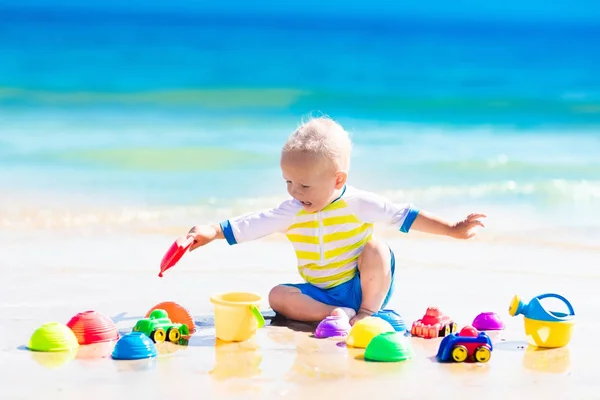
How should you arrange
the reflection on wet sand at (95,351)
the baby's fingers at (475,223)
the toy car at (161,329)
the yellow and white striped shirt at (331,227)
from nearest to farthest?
1. the reflection on wet sand at (95,351)
2. the toy car at (161,329)
3. the baby's fingers at (475,223)
4. the yellow and white striped shirt at (331,227)

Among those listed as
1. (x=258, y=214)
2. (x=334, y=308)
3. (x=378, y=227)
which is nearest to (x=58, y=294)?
(x=258, y=214)

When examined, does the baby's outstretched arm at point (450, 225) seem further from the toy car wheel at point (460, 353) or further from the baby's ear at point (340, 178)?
the toy car wheel at point (460, 353)

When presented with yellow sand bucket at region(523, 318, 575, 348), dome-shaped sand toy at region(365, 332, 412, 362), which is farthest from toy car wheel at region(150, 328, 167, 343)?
yellow sand bucket at region(523, 318, 575, 348)

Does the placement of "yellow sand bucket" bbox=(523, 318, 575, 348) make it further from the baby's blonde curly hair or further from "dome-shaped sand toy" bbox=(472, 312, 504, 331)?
the baby's blonde curly hair

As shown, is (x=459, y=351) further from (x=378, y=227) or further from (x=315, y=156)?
(x=378, y=227)

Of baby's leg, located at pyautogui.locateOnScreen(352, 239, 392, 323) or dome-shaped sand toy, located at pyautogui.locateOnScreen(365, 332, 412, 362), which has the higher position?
baby's leg, located at pyautogui.locateOnScreen(352, 239, 392, 323)

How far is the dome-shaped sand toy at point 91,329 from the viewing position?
326 cm

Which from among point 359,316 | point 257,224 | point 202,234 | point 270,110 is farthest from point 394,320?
point 270,110

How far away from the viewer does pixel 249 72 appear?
1428 centimetres

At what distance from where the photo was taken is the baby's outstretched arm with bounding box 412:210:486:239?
369cm

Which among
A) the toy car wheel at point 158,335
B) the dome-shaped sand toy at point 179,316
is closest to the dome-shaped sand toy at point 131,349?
the toy car wheel at point 158,335

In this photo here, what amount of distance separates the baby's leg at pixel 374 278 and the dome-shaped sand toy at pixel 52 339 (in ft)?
3.90

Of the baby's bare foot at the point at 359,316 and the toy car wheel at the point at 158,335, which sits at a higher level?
the baby's bare foot at the point at 359,316

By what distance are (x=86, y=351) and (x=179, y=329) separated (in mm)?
385
